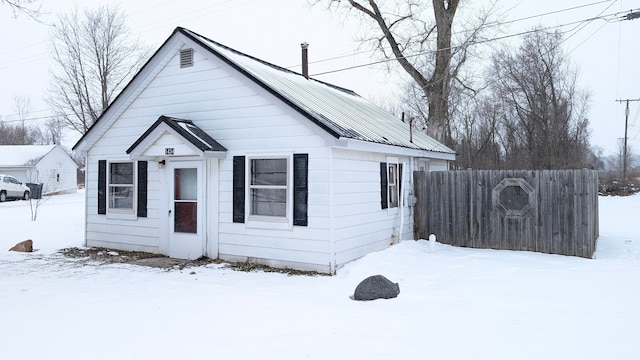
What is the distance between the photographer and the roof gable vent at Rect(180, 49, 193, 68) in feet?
31.7

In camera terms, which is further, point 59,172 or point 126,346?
point 59,172

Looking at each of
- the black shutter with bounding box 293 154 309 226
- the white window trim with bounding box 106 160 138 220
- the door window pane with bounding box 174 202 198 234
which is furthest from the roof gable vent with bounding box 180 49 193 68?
the black shutter with bounding box 293 154 309 226

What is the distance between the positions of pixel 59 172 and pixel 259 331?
1648 inches

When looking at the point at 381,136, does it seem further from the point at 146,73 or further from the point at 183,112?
the point at 146,73

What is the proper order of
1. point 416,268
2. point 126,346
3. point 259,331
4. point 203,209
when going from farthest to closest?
point 203,209 → point 416,268 → point 259,331 → point 126,346

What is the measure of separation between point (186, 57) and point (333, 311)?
6.55 meters

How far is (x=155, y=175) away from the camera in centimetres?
1014

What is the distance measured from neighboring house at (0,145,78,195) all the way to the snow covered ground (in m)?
31.8

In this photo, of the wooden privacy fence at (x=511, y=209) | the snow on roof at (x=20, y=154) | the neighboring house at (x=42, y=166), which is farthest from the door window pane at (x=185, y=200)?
the snow on roof at (x=20, y=154)

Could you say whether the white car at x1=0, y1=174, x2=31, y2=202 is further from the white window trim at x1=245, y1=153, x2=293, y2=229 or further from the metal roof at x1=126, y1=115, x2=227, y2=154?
the white window trim at x1=245, y1=153, x2=293, y2=229

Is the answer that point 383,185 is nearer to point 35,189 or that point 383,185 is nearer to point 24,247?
point 24,247

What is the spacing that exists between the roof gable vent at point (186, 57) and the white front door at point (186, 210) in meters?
2.12

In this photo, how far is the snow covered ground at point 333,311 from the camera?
4.47 metres

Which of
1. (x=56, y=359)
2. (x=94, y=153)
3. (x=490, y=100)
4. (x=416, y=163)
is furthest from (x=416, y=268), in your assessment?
(x=490, y=100)
